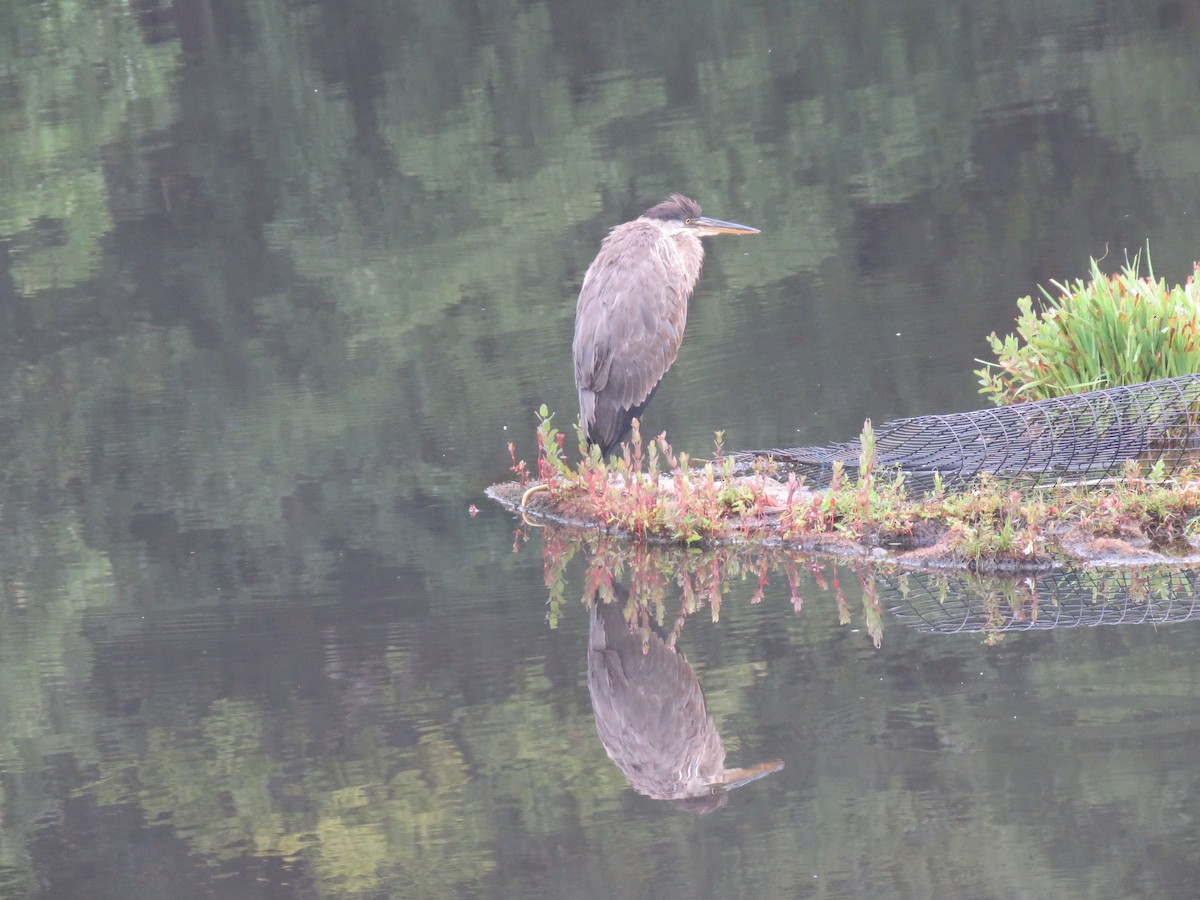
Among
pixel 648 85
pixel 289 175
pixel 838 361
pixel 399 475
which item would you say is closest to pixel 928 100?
pixel 648 85

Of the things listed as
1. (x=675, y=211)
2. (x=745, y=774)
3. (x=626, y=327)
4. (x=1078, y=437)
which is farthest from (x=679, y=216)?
(x=745, y=774)

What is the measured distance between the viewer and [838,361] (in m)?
11.0

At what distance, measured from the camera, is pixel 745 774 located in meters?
5.48

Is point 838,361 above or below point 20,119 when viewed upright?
below

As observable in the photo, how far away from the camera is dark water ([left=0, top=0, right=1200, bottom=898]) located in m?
5.25

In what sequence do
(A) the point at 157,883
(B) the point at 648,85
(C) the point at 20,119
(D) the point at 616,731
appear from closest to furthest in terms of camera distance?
(A) the point at 157,883
(D) the point at 616,731
(B) the point at 648,85
(C) the point at 20,119

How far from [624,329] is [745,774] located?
3.40 meters

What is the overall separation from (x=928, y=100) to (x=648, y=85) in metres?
4.06

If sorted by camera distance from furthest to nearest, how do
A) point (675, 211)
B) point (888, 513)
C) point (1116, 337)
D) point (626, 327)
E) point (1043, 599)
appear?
point (675, 211)
point (626, 327)
point (1116, 337)
point (888, 513)
point (1043, 599)

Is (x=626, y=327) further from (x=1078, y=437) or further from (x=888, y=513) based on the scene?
(x=1078, y=437)

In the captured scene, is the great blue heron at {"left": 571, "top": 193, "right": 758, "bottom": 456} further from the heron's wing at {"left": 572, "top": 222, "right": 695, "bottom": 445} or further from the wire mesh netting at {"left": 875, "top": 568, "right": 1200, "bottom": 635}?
the wire mesh netting at {"left": 875, "top": 568, "right": 1200, "bottom": 635}

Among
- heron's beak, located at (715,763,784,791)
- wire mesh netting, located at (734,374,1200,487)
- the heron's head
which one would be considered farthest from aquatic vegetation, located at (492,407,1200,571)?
heron's beak, located at (715,763,784,791)

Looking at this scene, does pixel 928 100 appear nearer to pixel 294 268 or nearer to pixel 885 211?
pixel 885 211

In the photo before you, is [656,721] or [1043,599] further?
[1043,599]
